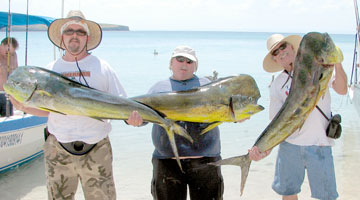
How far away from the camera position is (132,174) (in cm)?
754

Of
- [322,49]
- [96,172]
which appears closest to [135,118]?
[96,172]

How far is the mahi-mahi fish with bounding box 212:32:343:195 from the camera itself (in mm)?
2645

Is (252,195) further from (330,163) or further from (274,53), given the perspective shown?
(274,53)

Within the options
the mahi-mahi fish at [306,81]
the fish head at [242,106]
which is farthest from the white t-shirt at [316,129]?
the fish head at [242,106]

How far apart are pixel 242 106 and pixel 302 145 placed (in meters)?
0.98

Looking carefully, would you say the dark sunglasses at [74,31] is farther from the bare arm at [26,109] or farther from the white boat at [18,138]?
the white boat at [18,138]

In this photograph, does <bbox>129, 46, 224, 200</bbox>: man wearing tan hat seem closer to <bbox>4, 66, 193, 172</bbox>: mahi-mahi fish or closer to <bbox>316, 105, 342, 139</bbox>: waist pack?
<bbox>4, 66, 193, 172</bbox>: mahi-mahi fish

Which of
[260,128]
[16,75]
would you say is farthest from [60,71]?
[260,128]

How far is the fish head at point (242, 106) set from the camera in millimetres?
2984

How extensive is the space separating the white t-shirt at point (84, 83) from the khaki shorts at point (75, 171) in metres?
0.12

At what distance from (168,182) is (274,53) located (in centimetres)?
161

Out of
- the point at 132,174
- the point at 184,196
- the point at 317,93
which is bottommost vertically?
the point at 132,174

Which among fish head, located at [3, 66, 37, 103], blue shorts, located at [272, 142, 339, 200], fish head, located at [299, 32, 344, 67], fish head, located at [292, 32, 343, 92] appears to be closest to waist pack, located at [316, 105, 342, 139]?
blue shorts, located at [272, 142, 339, 200]

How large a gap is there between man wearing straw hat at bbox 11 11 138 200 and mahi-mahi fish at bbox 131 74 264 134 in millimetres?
526
